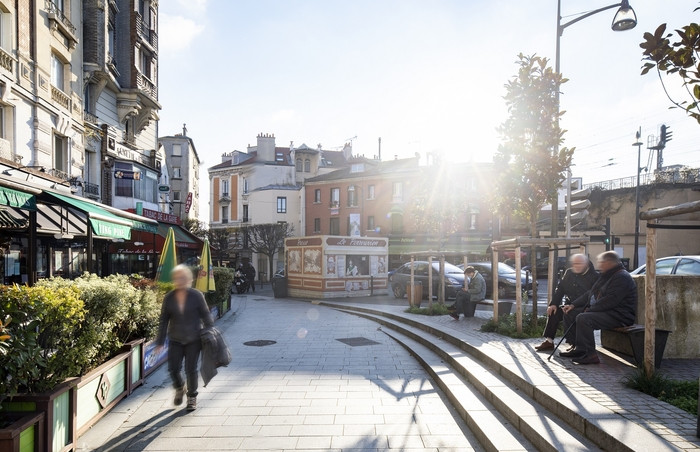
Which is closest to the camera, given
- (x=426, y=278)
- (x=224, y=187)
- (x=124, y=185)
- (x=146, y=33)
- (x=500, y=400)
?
(x=500, y=400)

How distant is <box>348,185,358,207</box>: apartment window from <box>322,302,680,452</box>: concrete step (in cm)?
3991

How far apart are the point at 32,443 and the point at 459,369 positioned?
5332mm

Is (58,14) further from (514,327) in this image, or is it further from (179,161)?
(179,161)

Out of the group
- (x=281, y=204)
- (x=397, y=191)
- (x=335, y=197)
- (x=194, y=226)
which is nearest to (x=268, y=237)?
(x=194, y=226)

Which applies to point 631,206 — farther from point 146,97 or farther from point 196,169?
point 196,169

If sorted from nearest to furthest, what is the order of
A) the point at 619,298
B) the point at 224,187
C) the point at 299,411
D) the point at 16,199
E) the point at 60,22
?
the point at 299,411 < the point at 619,298 < the point at 16,199 < the point at 60,22 < the point at 224,187

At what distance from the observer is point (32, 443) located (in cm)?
361

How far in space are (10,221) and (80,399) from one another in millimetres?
9464

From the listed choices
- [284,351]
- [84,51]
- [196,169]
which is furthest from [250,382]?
[196,169]

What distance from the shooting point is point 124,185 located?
2403 cm

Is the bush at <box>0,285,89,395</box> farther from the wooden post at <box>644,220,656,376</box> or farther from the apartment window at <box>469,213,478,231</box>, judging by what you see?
the apartment window at <box>469,213,478,231</box>

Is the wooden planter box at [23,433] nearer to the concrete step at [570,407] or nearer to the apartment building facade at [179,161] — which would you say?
the concrete step at [570,407]

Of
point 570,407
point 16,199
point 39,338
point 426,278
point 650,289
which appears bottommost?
point 426,278

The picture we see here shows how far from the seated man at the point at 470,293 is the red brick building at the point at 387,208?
23.9 m
